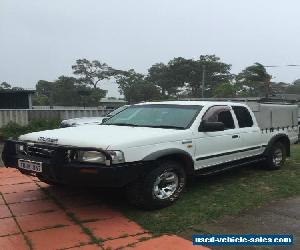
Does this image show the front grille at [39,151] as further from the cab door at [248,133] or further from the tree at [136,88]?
the tree at [136,88]

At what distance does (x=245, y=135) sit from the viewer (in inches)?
300

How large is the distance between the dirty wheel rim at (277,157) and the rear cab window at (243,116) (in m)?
1.16

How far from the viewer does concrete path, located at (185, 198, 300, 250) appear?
5066 millimetres

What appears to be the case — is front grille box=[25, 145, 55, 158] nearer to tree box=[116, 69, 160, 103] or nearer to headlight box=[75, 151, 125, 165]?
headlight box=[75, 151, 125, 165]

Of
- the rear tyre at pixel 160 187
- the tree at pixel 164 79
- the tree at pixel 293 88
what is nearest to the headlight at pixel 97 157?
the rear tyre at pixel 160 187

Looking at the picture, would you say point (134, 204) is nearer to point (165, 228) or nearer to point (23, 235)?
point (165, 228)

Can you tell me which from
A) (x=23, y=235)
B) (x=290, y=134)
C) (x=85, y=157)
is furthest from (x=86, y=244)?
(x=290, y=134)

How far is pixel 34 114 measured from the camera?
1797 centimetres

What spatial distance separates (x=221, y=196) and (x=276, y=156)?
8.81 feet

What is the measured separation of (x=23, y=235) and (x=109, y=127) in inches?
88.2

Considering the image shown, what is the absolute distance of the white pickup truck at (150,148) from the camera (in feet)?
17.5

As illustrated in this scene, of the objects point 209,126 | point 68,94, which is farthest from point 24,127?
point 68,94

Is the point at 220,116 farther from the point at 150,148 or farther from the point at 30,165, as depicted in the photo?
the point at 30,165

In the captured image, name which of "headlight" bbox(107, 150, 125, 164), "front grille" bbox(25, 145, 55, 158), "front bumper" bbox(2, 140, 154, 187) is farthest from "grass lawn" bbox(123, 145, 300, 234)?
"front grille" bbox(25, 145, 55, 158)
